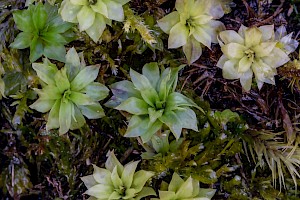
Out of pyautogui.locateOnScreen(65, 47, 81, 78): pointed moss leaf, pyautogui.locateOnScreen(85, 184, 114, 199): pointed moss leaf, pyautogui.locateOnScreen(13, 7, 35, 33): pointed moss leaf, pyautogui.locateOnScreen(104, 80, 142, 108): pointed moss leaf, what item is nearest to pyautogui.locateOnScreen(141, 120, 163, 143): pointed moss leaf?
pyautogui.locateOnScreen(104, 80, 142, 108): pointed moss leaf

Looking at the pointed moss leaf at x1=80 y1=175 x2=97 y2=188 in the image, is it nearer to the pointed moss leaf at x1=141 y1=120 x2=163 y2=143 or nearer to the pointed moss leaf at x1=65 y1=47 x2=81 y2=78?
the pointed moss leaf at x1=141 y1=120 x2=163 y2=143

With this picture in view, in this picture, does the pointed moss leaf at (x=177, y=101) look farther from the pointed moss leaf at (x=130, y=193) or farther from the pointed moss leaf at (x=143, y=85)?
the pointed moss leaf at (x=130, y=193)

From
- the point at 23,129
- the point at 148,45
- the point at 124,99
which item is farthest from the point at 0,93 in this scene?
the point at 148,45

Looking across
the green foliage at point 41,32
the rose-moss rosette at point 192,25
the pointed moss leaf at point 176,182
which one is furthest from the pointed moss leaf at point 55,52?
the pointed moss leaf at point 176,182

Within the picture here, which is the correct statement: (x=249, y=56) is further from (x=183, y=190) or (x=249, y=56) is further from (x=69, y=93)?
(x=69, y=93)

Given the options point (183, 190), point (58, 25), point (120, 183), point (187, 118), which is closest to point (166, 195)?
point (183, 190)
